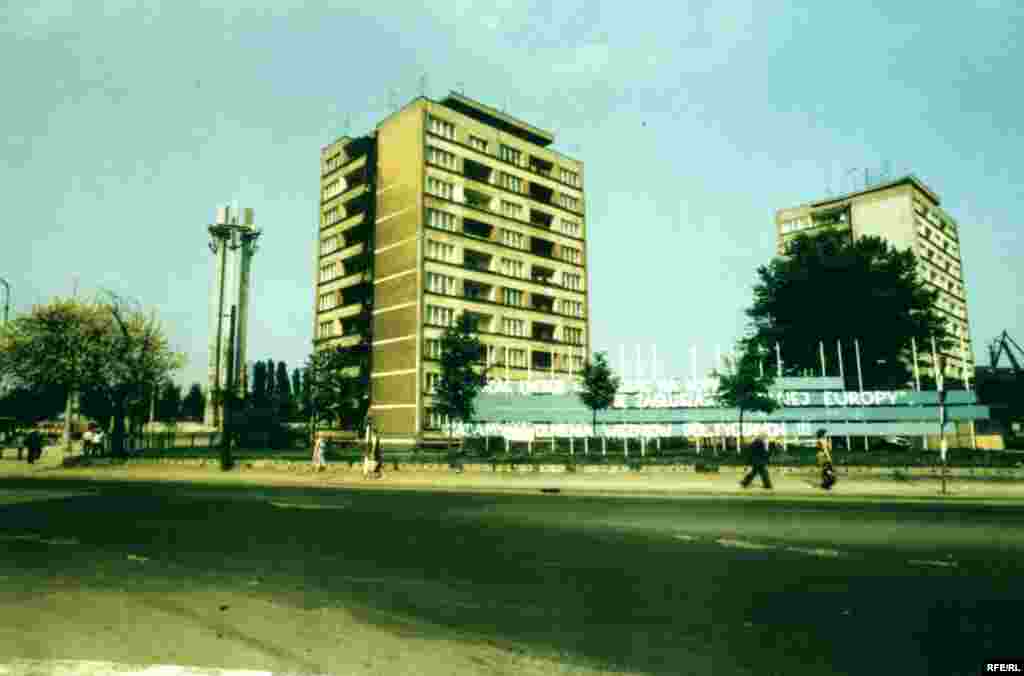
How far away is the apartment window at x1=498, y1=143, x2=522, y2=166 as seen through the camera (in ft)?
212

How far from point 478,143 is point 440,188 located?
24.8ft

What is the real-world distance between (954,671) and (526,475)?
1908 centimetres

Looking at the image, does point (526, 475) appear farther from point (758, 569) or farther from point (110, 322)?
point (110, 322)

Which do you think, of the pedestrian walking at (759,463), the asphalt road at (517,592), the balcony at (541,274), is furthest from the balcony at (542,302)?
the asphalt road at (517,592)

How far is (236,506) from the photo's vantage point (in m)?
14.0

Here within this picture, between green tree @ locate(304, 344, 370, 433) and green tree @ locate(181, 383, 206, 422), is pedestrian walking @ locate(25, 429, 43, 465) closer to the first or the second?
green tree @ locate(304, 344, 370, 433)

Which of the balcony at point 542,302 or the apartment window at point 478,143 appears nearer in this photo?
the apartment window at point 478,143

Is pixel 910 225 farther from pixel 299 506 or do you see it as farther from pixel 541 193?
pixel 299 506

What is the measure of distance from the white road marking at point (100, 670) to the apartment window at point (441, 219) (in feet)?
176

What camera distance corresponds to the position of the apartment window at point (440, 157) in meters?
57.7

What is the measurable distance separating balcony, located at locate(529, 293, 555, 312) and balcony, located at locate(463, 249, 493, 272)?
5.89 meters

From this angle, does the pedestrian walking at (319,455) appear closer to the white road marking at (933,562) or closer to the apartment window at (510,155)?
the white road marking at (933,562)

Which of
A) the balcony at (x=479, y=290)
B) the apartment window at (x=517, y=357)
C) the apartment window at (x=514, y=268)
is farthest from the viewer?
the apartment window at (x=514, y=268)

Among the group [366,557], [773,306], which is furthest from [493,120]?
[366,557]
